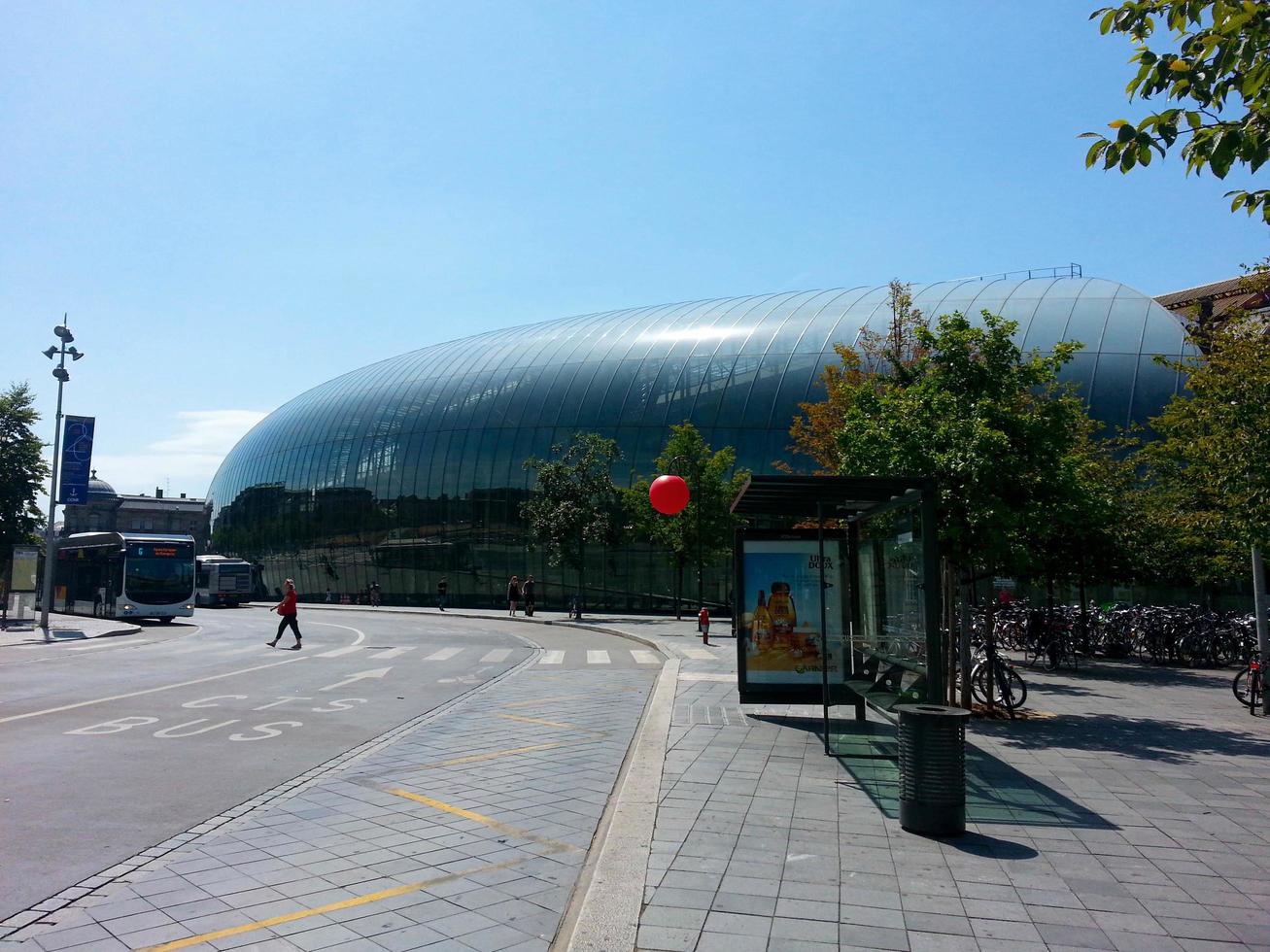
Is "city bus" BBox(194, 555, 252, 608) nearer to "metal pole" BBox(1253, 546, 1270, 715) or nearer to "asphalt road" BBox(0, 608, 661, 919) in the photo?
"asphalt road" BBox(0, 608, 661, 919)

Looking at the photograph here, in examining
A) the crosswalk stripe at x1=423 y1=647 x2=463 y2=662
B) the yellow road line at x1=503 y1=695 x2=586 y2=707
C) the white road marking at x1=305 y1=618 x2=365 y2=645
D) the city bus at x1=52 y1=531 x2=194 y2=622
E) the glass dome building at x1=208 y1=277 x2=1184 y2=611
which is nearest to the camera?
the yellow road line at x1=503 y1=695 x2=586 y2=707

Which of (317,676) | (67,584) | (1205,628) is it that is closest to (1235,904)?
(317,676)

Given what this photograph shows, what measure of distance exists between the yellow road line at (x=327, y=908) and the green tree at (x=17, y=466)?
128 feet

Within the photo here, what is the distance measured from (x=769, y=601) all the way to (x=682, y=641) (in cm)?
1632

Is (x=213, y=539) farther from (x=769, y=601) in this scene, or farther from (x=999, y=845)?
(x=999, y=845)

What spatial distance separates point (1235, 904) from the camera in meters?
5.38

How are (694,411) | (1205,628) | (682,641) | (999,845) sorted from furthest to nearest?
(694,411) < (682,641) < (1205,628) < (999,845)

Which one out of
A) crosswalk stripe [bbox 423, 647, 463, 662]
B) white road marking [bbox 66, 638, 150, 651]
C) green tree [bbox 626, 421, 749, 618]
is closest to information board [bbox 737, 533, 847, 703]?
crosswalk stripe [bbox 423, 647, 463, 662]

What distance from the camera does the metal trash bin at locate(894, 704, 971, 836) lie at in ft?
22.0

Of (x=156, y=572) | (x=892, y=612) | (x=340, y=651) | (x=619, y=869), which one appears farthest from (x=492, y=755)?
(x=156, y=572)

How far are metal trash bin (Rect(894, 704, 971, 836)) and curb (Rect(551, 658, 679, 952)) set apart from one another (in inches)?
76.5

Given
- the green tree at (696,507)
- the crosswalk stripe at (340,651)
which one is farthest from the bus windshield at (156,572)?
the green tree at (696,507)

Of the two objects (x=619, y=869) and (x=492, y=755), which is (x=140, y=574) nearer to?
(x=492, y=755)

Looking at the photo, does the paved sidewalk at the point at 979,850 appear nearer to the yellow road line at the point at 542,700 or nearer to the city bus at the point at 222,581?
the yellow road line at the point at 542,700
